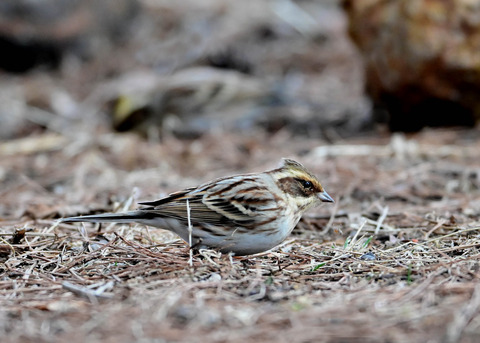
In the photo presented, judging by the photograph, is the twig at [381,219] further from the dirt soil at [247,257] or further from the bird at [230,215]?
the bird at [230,215]

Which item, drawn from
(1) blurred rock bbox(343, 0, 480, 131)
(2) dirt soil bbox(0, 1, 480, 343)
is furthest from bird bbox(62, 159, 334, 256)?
(1) blurred rock bbox(343, 0, 480, 131)

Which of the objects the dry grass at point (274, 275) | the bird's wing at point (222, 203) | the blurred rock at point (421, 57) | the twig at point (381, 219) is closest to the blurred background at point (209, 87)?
the blurred rock at point (421, 57)

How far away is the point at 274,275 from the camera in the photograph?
411cm

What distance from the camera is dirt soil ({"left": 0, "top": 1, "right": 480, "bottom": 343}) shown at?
3248 millimetres

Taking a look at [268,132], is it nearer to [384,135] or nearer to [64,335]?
[384,135]

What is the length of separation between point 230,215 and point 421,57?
15.0 ft

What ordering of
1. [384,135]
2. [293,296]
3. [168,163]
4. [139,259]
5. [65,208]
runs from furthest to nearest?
[384,135]
[168,163]
[65,208]
[139,259]
[293,296]

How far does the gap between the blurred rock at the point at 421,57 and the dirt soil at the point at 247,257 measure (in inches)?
13.1

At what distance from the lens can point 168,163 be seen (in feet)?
27.5

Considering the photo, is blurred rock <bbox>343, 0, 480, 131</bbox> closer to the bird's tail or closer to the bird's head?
the bird's head

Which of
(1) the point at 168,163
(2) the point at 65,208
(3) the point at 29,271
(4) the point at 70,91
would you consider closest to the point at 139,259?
(3) the point at 29,271

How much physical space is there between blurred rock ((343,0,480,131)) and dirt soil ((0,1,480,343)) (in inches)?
13.1

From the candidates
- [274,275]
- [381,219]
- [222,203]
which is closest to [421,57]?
[381,219]

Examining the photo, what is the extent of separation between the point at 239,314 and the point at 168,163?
513 cm
